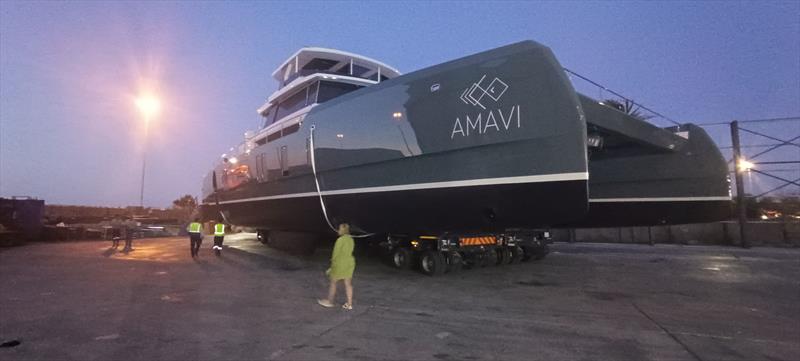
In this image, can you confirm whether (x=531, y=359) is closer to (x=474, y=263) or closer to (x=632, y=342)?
(x=632, y=342)

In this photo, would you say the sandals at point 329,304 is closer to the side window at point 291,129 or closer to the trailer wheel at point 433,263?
the trailer wheel at point 433,263

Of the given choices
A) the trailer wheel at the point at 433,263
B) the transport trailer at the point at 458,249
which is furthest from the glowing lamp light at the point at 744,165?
the trailer wheel at the point at 433,263

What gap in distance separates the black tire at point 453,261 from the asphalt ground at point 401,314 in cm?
27

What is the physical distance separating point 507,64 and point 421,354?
4.34 meters

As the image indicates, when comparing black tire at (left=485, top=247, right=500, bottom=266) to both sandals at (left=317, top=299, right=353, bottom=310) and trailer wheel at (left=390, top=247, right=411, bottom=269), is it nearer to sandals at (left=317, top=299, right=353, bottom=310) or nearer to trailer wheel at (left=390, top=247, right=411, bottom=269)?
trailer wheel at (left=390, top=247, right=411, bottom=269)

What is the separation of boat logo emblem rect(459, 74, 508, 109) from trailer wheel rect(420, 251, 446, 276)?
3.34 m

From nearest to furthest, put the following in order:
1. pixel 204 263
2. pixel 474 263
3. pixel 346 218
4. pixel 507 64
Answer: pixel 507 64, pixel 346 218, pixel 474 263, pixel 204 263

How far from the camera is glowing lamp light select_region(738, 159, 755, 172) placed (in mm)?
15594

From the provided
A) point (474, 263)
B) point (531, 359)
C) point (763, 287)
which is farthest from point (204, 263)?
point (763, 287)

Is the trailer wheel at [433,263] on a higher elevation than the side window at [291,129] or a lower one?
lower

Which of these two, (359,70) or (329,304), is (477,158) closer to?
(329,304)

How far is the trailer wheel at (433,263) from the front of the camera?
8445 millimetres

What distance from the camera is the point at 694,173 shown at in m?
10.3

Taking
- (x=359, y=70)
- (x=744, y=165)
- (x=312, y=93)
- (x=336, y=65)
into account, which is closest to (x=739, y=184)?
(x=744, y=165)
